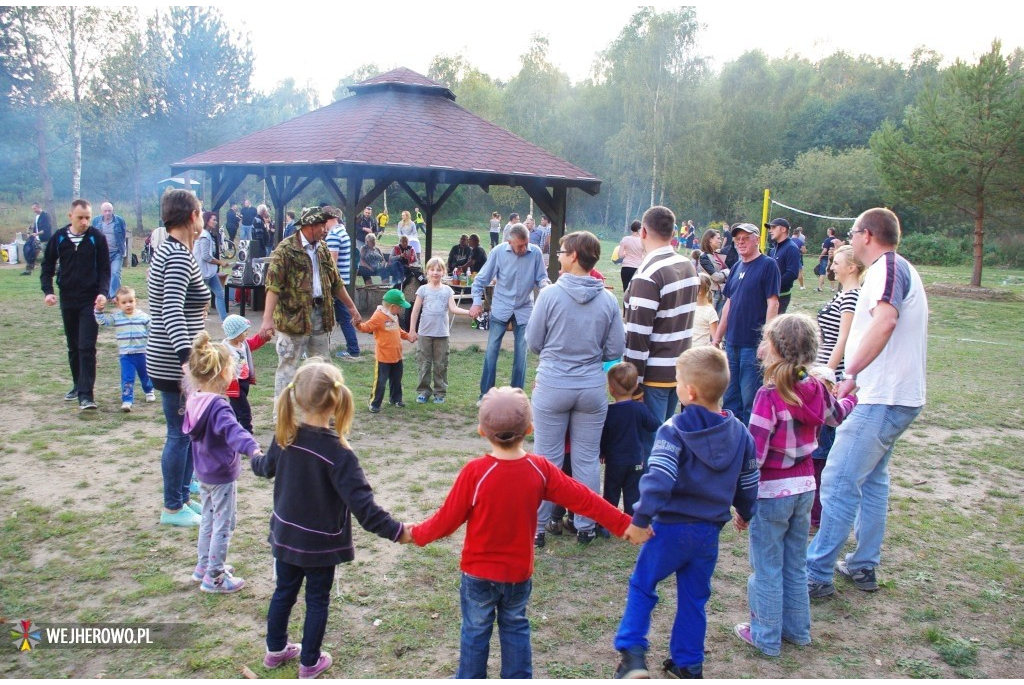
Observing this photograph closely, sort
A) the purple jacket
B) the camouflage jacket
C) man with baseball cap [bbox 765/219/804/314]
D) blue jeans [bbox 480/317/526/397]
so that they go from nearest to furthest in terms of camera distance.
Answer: the purple jacket
the camouflage jacket
blue jeans [bbox 480/317/526/397]
man with baseball cap [bbox 765/219/804/314]

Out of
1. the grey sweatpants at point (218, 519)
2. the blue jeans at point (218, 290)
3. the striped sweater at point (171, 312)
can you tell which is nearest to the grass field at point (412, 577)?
the grey sweatpants at point (218, 519)

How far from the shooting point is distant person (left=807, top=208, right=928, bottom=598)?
12.2 feet

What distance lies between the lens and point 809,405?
3242mm

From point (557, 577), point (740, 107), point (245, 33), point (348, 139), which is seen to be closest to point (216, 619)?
point (557, 577)

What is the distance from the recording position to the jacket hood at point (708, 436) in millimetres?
2951

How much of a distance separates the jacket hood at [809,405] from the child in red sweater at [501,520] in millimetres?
1004

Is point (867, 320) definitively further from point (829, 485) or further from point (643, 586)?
point (643, 586)

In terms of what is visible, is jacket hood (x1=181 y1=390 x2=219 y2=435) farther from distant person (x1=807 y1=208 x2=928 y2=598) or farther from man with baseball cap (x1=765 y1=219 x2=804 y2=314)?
man with baseball cap (x1=765 y1=219 x2=804 y2=314)

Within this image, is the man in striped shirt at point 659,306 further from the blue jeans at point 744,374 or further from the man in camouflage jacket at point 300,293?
the man in camouflage jacket at point 300,293

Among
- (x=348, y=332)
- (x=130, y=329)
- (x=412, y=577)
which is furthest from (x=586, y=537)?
(x=348, y=332)

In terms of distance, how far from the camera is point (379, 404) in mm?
7336

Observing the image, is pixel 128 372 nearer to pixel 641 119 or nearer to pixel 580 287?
pixel 580 287

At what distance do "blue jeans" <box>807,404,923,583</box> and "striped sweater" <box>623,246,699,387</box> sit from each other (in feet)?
3.39

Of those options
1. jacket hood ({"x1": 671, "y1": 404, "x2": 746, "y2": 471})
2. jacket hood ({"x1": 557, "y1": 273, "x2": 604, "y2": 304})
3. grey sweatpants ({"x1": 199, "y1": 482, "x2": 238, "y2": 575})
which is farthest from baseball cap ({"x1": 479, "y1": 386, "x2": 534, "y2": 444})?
grey sweatpants ({"x1": 199, "y1": 482, "x2": 238, "y2": 575})
